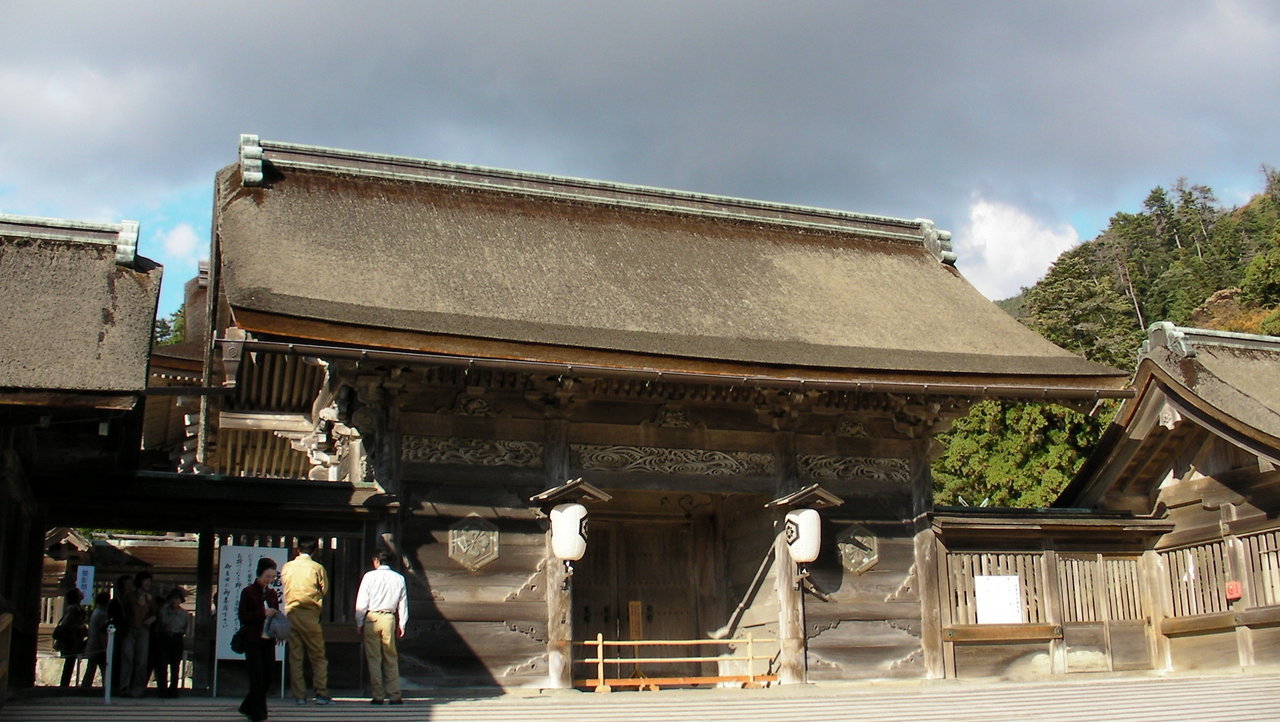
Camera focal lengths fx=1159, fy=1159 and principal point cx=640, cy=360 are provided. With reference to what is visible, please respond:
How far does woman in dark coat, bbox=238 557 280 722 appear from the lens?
28.2ft

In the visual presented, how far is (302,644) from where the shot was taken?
9695mm

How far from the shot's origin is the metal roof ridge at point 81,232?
10.6 m

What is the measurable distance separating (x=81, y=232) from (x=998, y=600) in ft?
36.4

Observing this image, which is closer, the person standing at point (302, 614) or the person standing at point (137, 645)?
the person standing at point (302, 614)

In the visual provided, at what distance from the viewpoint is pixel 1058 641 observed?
561 inches

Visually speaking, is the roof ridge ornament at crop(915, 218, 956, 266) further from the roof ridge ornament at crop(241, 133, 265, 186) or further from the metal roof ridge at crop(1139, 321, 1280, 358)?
the roof ridge ornament at crop(241, 133, 265, 186)

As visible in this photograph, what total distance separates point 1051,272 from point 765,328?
31.8m

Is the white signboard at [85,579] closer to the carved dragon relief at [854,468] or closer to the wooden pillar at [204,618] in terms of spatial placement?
the wooden pillar at [204,618]

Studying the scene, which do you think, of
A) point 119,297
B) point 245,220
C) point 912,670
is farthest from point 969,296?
point 119,297

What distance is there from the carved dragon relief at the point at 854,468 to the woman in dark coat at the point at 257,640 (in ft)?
22.3

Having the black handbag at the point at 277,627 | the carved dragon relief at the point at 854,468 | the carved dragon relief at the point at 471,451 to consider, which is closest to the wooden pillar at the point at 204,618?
the black handbag at the point at 277,627

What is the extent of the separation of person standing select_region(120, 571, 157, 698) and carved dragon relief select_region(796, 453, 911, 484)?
24.1ft

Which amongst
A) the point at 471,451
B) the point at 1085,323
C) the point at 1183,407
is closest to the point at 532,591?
the point at 471,451

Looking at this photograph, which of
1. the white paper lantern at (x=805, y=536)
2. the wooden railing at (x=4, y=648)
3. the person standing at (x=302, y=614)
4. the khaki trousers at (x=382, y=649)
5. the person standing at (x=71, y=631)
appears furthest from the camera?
the white paper lantern at (x=805, y=536)
